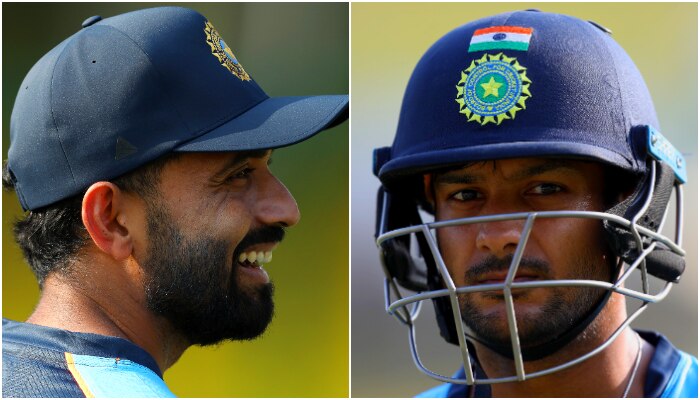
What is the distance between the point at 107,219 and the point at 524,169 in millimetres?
939

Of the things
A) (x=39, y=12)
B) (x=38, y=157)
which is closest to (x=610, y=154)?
(x=38, y=157)

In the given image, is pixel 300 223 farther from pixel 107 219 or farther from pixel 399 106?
pixel 107 219

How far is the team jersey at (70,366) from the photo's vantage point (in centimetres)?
175

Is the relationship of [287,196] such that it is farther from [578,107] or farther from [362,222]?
[362,222]

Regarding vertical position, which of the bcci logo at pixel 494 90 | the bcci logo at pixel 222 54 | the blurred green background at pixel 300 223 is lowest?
the blurred green background at pixel 300 223

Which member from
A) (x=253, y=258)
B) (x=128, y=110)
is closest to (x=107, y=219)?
(x=128, y=110)

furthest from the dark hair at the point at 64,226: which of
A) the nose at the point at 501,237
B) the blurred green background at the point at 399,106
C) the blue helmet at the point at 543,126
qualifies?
the blurred green background at the point at 399,106

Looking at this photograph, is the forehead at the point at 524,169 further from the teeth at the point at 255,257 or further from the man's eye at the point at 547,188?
the teeth at the point at 255,257

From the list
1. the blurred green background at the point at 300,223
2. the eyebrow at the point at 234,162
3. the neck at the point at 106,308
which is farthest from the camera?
the blurred green background at the point at 300,223

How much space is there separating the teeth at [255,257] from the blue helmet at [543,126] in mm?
316

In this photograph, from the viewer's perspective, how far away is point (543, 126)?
7.04 ft

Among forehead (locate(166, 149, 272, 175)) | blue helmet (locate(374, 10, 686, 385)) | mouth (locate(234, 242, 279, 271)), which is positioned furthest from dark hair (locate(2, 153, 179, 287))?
blue helmet (locate(374, 10, 686, 385))

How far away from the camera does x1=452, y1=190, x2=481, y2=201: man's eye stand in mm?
2235

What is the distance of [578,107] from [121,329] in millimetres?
1146
